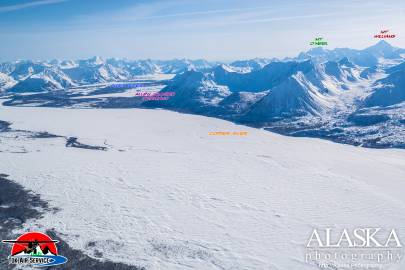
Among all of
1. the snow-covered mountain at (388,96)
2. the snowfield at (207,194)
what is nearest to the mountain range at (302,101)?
the snow-covered mountain at (388,96)

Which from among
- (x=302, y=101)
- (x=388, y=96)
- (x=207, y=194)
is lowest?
(x=207, y=194)

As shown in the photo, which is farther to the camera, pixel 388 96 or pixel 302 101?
pixel 302 101

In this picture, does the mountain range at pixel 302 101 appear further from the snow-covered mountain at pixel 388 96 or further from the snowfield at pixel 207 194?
the snowfield at pixel 207 194

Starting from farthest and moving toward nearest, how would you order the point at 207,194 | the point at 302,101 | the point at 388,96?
the point at 302,101, the point at 388,96, the point at 207,194

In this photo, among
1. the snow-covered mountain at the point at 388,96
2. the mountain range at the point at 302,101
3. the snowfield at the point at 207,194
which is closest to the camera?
the snowfield at the point at 207,194

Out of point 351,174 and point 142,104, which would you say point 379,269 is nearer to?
point 351,174

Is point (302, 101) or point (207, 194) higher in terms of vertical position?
point (302, 101)

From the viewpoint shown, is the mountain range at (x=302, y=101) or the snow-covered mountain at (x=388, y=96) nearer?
the mountain range at (x=302, y=101)

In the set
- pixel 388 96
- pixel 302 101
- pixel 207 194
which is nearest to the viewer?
pixel 207 194

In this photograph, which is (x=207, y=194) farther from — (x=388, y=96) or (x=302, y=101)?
(x=388, y=96)

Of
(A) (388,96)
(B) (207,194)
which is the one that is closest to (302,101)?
(A) (388,96)
